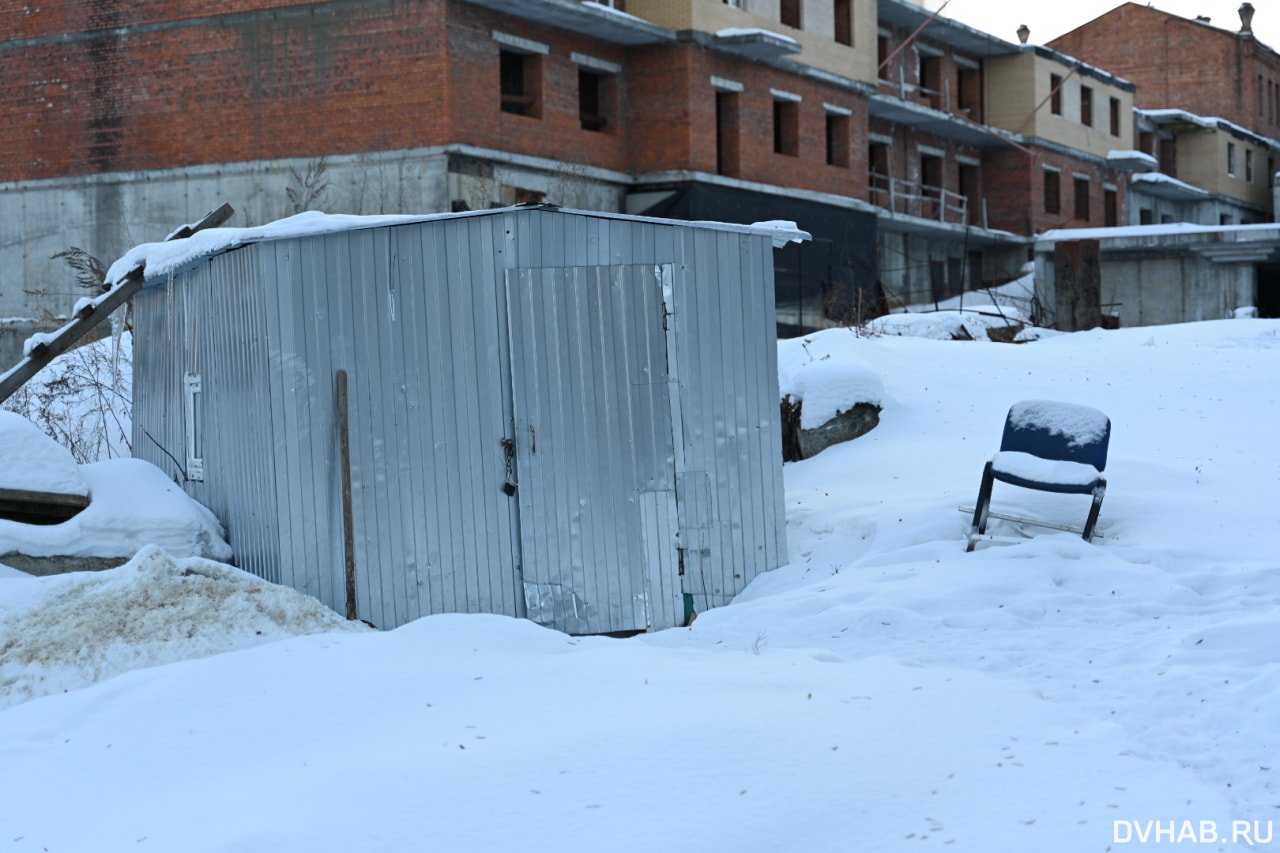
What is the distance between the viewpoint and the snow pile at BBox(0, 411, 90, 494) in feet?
28.4

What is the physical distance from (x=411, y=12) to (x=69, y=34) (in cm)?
773

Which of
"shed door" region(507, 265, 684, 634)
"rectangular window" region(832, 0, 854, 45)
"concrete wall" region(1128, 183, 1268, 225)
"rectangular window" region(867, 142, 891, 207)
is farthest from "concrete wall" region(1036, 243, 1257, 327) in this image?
"shed door" region(507, 265, 684, 634)

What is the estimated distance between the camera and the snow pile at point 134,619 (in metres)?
6.80

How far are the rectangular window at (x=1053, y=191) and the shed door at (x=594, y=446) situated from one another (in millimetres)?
34331

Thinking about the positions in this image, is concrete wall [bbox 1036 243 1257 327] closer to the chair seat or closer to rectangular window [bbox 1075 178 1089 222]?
rectangular window [bbox 1075 178 1089 222]

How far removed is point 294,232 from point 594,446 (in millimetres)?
2522

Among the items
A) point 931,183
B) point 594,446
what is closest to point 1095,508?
point 594,446

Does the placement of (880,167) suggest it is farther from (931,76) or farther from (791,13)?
(791,13)

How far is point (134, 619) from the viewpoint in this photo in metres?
7.27

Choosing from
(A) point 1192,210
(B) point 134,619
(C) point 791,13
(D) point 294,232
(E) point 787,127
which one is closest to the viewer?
(B) point 134,619

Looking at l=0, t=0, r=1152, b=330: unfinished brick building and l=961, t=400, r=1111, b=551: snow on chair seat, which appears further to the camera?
l=0, t=0, r=1152, b=330: unfinished brick building

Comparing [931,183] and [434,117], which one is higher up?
[931,183]

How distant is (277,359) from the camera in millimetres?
8273

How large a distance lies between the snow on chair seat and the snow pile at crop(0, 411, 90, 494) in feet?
21.6
